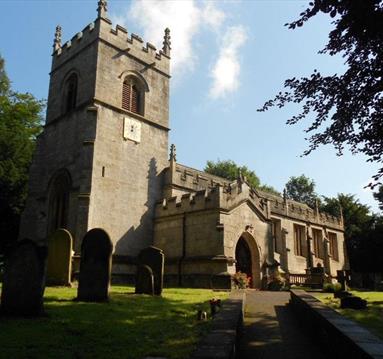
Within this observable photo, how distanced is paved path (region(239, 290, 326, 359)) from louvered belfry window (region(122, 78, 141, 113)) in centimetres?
1576

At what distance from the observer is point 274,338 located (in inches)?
299

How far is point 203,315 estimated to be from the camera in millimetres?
8508

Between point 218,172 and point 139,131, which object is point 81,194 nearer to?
point 139,131

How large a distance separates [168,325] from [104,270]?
3.48 m

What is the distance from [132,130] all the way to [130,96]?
2.26m

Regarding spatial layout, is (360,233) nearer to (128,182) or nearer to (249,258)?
(249,258)

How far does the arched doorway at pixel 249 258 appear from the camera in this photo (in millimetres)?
22230

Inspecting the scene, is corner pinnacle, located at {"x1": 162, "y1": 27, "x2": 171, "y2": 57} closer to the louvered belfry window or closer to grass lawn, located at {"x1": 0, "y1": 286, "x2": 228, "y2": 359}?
the louvered belfry window

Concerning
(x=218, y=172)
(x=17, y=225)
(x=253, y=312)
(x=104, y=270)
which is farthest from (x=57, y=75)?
(x=218, y=172)

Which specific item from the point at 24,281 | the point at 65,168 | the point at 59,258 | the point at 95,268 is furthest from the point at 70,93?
the point at 24,281

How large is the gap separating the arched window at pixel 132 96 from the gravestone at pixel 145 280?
42.0 ft

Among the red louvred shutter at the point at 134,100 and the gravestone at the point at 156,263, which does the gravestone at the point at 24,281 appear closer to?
the gravestone at the point at 156,263

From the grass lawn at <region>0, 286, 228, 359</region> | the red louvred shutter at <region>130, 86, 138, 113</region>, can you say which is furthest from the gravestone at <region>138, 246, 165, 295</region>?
the red louvred shutter at <region>130, 86, 138, 113</region>

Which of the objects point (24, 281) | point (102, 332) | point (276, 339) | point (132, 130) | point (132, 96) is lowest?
point (276, 339)
